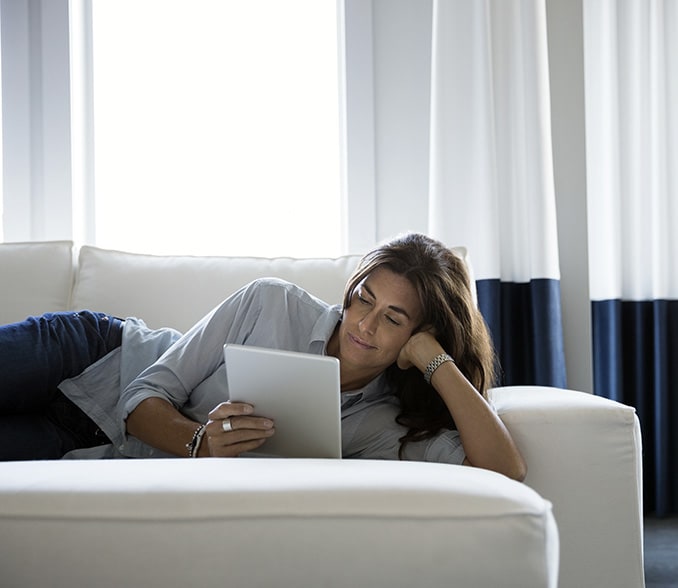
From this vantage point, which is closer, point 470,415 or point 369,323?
point 470,415

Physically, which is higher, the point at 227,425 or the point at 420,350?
the point at 420,350

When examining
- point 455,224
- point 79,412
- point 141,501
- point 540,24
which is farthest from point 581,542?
point 540,24

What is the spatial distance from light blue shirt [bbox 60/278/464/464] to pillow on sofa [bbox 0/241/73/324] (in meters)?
0.46

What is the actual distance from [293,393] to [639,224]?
1.72 m

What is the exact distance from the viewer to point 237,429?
1395 mm

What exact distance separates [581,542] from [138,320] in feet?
3.77

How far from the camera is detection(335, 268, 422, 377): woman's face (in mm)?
1654

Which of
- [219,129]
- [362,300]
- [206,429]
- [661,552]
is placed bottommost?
[661,552]

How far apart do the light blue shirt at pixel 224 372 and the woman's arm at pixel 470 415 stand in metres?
0.11

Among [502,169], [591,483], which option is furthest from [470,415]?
[502,169]

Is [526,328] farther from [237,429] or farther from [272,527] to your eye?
[272,527]

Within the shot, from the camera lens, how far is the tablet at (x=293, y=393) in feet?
4.22

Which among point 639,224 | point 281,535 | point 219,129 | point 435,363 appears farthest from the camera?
point 219,129

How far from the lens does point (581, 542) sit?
58.7 inches
